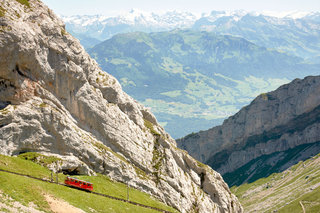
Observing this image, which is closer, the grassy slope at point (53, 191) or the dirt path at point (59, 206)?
the grassy slope at point (53, 191)

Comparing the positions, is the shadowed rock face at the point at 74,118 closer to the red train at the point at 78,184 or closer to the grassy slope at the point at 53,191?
the grassy slope at the point at 53,191

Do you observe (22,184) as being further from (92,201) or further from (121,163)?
(121,163)


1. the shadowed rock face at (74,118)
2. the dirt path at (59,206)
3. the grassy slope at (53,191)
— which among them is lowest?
the dirt path at (59,206)

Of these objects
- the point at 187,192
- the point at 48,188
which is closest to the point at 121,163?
the point at 187,192

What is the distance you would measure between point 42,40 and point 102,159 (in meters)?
34.2

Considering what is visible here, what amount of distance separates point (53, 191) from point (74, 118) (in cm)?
3529

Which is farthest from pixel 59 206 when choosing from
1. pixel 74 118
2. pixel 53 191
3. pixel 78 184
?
pixel 74 118

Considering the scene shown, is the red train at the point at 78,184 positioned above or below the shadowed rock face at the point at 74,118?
below

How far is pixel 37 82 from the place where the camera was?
92438 mm

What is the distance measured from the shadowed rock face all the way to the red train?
983 centimetres

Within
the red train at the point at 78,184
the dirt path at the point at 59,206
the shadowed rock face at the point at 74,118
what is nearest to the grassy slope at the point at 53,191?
the dirt path at the point at 59,206

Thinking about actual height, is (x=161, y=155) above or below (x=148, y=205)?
above

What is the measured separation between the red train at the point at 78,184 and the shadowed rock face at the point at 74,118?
387 inches

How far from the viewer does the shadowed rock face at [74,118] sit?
85812 mm
